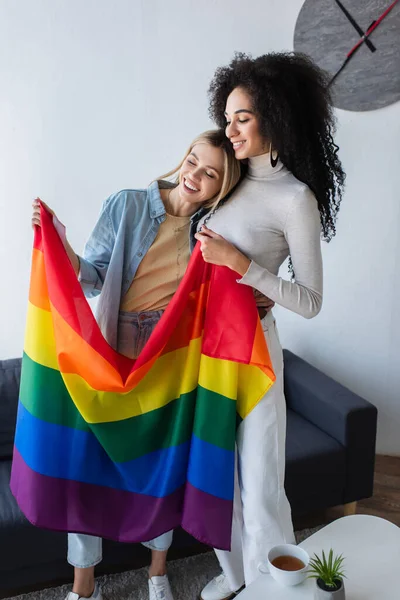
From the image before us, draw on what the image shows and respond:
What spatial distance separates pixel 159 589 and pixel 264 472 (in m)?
0.58

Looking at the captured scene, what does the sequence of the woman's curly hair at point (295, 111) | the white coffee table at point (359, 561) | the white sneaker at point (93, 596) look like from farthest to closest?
1. the white sneaker at point (93, 596)
2. the woman's curly hair at point (295, 111)
3. the white coffee table at point (359, 561)

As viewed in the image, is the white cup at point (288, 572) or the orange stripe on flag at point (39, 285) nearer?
the white cup at point (288, 572)

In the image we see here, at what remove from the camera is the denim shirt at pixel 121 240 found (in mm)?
1691

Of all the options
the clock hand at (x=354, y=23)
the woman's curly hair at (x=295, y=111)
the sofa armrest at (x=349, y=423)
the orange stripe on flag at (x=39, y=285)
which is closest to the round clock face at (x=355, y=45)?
the clock hand at (x=354, y=23)

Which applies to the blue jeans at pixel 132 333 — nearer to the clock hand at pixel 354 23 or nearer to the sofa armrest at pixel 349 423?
the sofa armrest at pixel 349 423

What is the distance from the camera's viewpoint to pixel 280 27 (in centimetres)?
251

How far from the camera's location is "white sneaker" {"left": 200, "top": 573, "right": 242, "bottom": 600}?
196 cm

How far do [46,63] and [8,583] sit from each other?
5.87 feet

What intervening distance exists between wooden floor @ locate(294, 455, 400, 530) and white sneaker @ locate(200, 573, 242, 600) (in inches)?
18.4

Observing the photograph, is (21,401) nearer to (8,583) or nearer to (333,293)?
(8,583)

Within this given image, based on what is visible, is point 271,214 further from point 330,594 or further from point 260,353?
point 330,594

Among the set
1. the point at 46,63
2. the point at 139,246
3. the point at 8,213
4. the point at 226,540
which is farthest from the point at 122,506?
the point at 46,63

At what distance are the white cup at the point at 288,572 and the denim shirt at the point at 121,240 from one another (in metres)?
0.68

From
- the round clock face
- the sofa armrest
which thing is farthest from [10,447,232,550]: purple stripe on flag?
the round clock face
